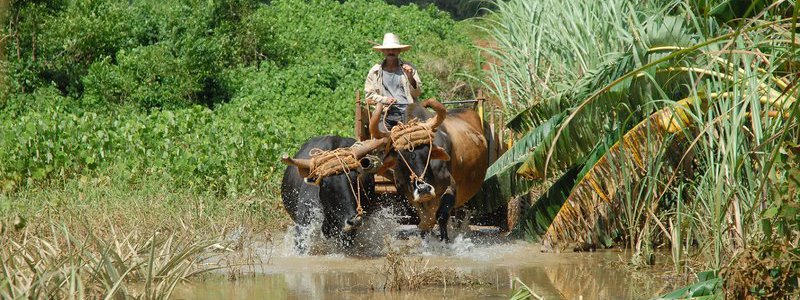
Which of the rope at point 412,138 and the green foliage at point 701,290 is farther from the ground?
the rope at point 412,138

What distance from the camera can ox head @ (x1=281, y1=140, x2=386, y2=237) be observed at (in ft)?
32.2

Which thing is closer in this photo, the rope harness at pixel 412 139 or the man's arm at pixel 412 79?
the rope harness at pixel 412 139

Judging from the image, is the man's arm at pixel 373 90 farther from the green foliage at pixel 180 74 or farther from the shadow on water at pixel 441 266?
the green foliage at pixel 180 74

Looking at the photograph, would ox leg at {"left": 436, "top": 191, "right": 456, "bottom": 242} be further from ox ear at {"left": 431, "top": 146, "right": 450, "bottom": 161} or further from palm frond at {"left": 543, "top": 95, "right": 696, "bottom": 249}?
palm frond at {"left": 543, "top": 95, "right": 696, "bottom": 249}

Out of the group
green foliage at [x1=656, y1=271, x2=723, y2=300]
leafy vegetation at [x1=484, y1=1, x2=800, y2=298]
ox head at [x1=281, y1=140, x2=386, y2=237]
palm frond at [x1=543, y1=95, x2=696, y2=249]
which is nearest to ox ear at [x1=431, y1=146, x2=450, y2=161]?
ox head at [x1=281, y1=140, x2=386, y2=237]

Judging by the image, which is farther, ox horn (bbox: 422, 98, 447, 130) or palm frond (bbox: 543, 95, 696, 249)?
ox horn (bbox: 422, 98, 447, 130)

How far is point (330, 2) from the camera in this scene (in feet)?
82.6

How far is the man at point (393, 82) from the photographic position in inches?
432

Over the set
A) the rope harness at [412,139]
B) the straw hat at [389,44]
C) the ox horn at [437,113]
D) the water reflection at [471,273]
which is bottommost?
the water reflection at [471,273]

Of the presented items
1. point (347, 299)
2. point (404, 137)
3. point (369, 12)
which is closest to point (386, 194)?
point (404, 137)

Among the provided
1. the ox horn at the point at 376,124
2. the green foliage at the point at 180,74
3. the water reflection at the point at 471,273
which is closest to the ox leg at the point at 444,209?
the water reflection at the point at 471,273

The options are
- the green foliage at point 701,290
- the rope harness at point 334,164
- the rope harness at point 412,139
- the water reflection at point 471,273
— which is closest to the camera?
the green foliage at point 701,290

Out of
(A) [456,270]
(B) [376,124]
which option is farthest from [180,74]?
(A) [456,270]

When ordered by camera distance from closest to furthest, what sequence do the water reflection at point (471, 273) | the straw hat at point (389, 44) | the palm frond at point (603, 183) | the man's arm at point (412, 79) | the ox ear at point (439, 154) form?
the water reflection at point (471, 273), the palm frond at point (603, 183), the ox ear at point (439, 154), the straw hat at point (389, 44), the man's arm at point (412, 79)
